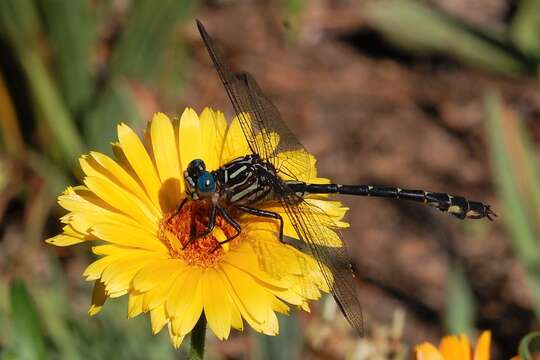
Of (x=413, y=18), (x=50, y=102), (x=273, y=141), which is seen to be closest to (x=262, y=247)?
(x=273, y=141)

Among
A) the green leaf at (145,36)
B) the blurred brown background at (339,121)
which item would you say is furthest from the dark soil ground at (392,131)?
the green leaf at (145,36)

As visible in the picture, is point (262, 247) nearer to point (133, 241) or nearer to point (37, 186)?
point (133, 241)

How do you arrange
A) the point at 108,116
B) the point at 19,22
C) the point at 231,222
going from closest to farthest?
the point at 231,222 < the point at 108,116 < the point at 19,22

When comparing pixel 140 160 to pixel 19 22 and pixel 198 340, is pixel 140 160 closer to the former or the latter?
pixel 198 340

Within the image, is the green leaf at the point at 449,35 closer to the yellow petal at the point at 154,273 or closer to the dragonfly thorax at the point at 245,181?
the dragonfly thorax at the point at 245,181

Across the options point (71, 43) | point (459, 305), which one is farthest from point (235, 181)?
point (71, 43)

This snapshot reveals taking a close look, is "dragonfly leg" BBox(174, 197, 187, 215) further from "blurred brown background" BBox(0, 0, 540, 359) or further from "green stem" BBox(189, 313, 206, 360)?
"blurred brown background" BBox(0, 0, 540, 359)

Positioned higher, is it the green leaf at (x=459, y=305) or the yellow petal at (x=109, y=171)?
the green leaf at (x=459, y=305)
